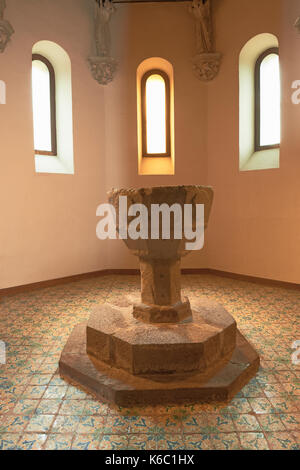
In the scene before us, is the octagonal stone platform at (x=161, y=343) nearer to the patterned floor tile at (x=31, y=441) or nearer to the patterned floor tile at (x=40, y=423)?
the patterned floor tile at (x=40, y=423)

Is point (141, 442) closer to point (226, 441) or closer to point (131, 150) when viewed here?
point (226, 441)

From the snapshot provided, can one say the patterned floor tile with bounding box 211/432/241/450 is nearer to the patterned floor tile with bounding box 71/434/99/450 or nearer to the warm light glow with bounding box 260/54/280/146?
the patterned floor tile with bounding box 71/434/99/450

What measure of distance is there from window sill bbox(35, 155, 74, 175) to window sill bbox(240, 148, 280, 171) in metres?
3.04

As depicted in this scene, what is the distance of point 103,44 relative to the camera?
635cm

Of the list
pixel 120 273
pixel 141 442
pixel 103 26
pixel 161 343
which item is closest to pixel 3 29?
pixel 103 26

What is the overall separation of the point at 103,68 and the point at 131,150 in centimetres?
149

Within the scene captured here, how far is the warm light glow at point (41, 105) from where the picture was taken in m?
6.25

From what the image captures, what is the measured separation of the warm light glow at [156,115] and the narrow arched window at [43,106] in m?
1.76

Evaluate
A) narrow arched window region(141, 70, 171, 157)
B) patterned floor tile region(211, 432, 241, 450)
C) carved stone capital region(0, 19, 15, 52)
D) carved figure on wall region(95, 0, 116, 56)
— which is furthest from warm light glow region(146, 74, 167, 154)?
patterned floor tile region(211, 432, 241, 450)

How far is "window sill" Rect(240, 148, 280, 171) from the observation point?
597 cm

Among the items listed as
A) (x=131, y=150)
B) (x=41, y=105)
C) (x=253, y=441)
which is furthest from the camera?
(x=131, y=150)

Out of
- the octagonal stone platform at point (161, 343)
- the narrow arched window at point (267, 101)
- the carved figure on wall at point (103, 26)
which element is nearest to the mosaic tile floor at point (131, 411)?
the octagonal stone platform at point (161, 343)

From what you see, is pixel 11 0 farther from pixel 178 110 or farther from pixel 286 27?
pixel 286 27
